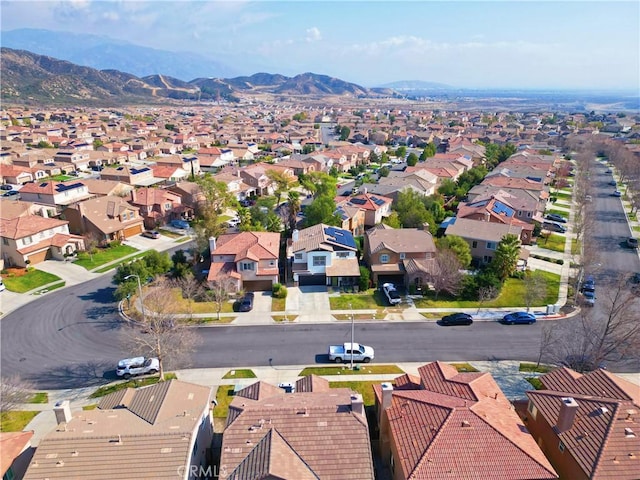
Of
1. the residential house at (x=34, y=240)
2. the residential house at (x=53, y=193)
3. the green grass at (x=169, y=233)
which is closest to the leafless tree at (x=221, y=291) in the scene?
the green grass at (x=169, y=233)

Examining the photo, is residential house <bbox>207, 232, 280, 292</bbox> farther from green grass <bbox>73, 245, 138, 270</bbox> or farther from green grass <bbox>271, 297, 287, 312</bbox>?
green grass <bbox>73, 245, 138, 270</bbox>

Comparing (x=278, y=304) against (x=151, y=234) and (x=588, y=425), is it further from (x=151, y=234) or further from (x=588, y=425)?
(x=151, y=234)

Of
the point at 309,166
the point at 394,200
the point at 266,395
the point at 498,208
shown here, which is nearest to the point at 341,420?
the point at 266,395

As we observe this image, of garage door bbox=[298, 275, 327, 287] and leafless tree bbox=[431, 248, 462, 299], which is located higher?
leafless tree bbox=[431, 248, 462, 299]

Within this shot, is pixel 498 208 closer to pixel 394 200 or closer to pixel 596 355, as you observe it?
pixel 394 200

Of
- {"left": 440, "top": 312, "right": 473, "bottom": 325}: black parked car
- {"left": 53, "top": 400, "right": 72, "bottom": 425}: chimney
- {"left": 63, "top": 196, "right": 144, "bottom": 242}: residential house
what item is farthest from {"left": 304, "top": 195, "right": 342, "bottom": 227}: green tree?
{"left": 53, "top": 400, "right": 72, "bottom": 425}: chimney

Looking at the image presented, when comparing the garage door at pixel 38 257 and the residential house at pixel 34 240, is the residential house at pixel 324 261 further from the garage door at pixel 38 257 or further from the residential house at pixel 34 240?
the garage door at pixel 38 257

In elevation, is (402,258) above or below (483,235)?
below

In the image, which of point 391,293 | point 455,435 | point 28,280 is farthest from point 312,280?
point 28,280
